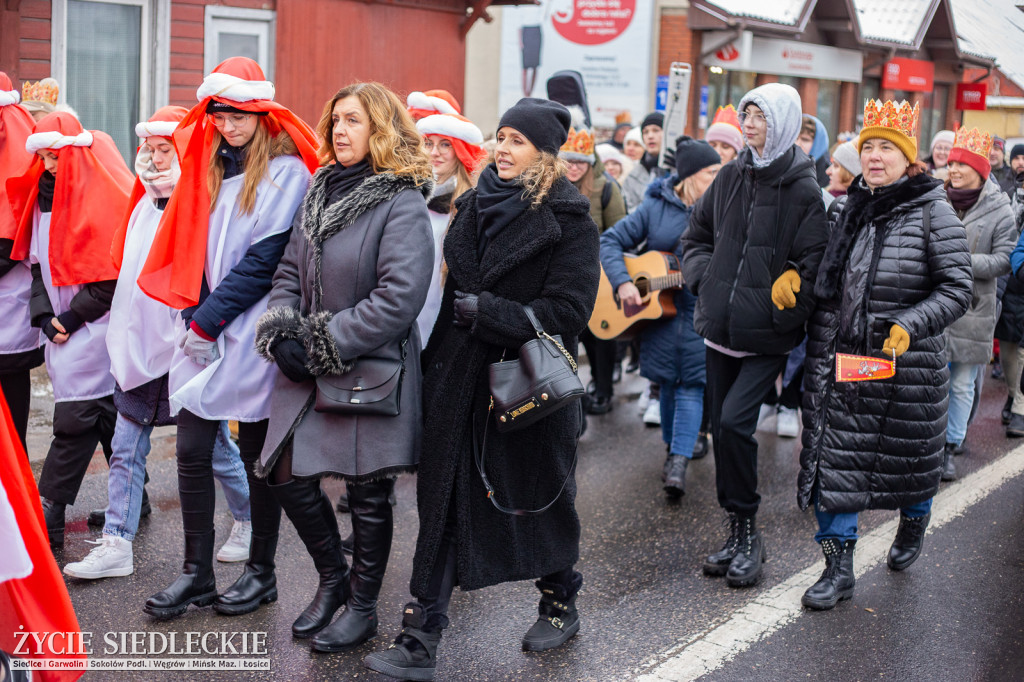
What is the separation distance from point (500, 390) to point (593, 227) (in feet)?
2.31

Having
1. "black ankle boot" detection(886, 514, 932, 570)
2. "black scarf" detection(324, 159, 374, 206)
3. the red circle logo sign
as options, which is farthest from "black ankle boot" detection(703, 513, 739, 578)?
the red circle logo sign

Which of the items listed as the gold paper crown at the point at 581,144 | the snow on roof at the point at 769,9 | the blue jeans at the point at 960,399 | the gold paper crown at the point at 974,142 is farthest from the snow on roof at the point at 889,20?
the blue jeans at the point at 960,399

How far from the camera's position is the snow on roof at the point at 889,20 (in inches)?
997

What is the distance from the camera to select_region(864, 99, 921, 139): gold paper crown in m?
4.95

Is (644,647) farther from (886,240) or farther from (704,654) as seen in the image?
(886,240)

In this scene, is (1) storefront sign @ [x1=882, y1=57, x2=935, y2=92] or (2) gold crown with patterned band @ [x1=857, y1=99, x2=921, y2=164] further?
(1) storefront sign @ [x1=882, y1=57, x2=935, y2=92]

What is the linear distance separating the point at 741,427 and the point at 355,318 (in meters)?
1.96

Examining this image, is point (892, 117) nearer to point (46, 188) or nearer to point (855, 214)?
point (855, 214)

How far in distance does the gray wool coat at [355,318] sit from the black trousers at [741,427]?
62.9 inches

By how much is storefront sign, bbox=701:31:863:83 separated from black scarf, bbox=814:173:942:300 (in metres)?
18.1

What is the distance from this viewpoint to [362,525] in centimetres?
433

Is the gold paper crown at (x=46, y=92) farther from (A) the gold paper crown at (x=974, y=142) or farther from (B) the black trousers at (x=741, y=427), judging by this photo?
(A) the gold paper crown at (x=974, y=142)

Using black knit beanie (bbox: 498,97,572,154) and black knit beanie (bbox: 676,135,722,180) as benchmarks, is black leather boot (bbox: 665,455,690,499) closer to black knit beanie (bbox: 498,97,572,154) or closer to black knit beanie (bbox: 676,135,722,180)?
black knit beanie (bbox: 676,135,722,180)

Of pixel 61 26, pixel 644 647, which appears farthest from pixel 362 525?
pixel 61 26
